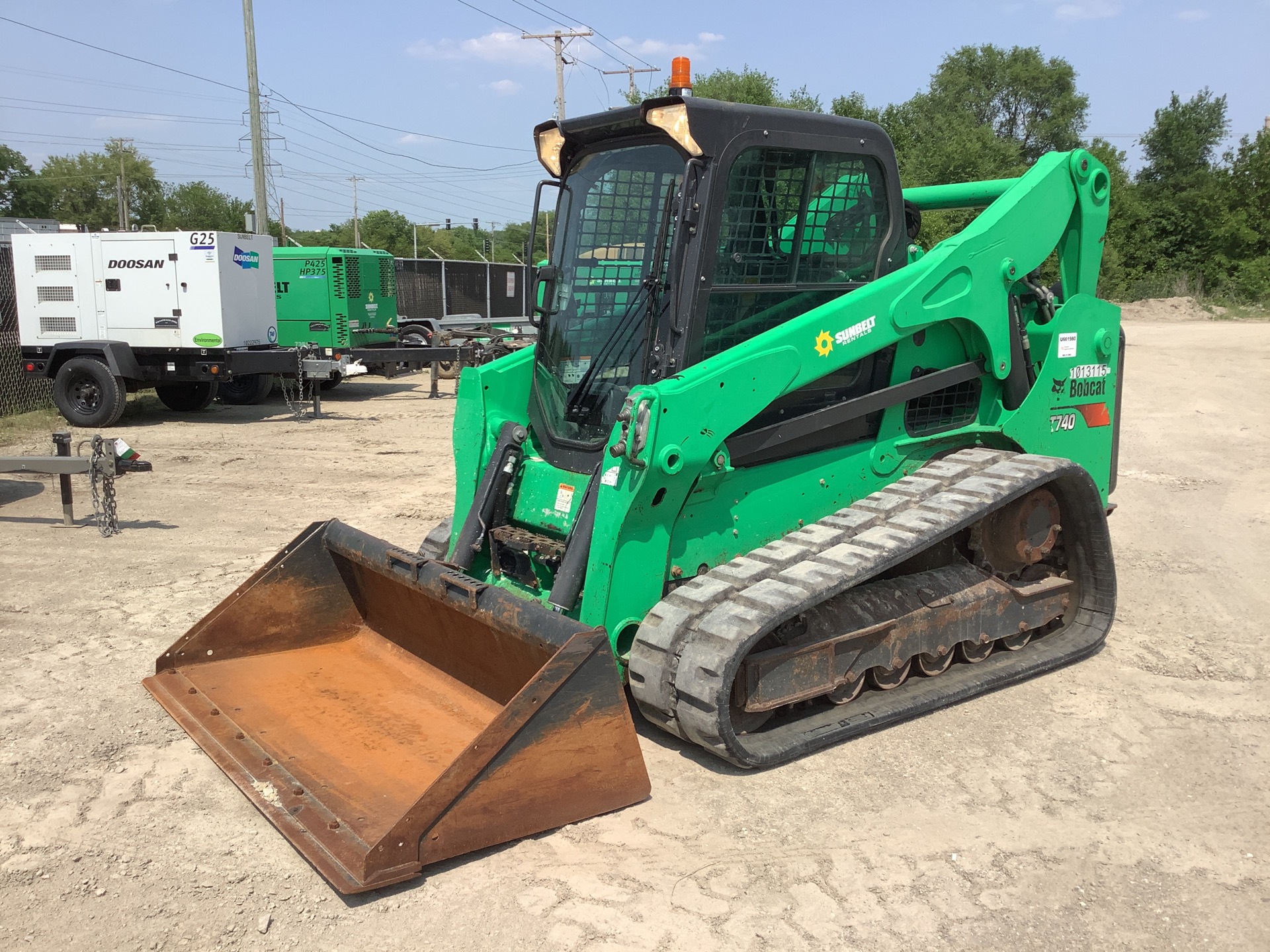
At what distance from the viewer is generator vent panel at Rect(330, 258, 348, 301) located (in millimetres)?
16125

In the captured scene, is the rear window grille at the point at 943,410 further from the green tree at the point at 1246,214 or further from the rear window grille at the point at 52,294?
the green tree at the point at 1246,214

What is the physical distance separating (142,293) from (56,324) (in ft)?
4.23

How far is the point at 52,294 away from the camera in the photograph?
13.2m

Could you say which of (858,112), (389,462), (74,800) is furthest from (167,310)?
(858,112)

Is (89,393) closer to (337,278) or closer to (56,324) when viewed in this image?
(56,324)

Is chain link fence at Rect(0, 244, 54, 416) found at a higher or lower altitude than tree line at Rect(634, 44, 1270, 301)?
lower

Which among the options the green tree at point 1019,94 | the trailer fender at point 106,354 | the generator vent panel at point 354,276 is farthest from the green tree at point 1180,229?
the trailer fender at point 106,354

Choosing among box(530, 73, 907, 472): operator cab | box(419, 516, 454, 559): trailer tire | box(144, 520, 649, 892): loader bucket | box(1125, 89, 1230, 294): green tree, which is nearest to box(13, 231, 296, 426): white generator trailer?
box(419, 516, 454, 559): trailer tire

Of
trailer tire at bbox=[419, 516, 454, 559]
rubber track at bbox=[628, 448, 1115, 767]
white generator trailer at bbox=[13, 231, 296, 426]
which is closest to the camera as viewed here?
rubber track at bbox=[628, 448, 1115, 767]

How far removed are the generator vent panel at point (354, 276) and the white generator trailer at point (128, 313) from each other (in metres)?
2.89

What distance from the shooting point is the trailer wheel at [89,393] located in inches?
506

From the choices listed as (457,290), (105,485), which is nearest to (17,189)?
(457,290)

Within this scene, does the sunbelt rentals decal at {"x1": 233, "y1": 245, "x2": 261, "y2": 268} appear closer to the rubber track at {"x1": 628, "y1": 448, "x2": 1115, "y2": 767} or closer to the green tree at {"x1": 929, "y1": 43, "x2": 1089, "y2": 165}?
the rubber track at {"x1": 628, "y1": 448, "x2": 1115, "y2": 767}

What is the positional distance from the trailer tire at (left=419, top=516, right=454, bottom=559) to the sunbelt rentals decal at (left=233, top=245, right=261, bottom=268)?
29.6 ft
